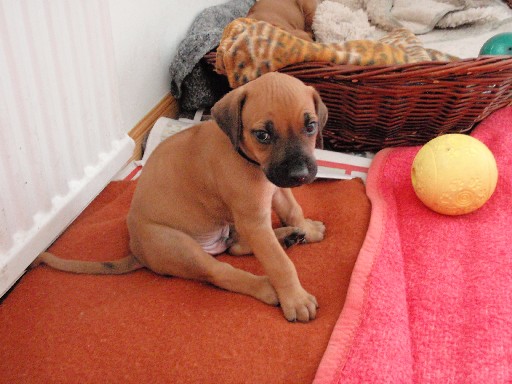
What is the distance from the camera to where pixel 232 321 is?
1.36 metres

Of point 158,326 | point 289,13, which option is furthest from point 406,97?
point 289,13

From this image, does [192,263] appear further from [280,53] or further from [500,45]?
[500,45]

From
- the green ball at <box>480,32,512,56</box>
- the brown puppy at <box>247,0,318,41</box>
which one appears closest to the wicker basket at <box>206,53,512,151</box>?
the green ball at <box>480,32,512,56</box>

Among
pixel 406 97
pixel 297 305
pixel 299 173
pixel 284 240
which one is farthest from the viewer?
pixel 406 97

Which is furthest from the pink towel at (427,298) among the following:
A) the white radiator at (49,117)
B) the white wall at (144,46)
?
the white wall at (144,46)

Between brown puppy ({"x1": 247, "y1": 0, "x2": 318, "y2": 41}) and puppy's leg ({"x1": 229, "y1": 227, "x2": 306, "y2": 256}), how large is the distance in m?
1.50

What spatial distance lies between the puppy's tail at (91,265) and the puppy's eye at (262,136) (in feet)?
1.96

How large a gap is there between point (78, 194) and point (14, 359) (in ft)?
1.90

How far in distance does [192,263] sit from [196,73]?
47.8 inches

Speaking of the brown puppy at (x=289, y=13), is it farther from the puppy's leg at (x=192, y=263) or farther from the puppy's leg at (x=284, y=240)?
the puppy's leg at (x=192, y=263)

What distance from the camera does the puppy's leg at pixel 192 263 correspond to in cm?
144

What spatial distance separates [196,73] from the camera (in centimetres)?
238

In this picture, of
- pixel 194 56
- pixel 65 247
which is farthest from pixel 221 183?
pixel 194 56

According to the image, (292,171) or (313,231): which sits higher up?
(292,171)
